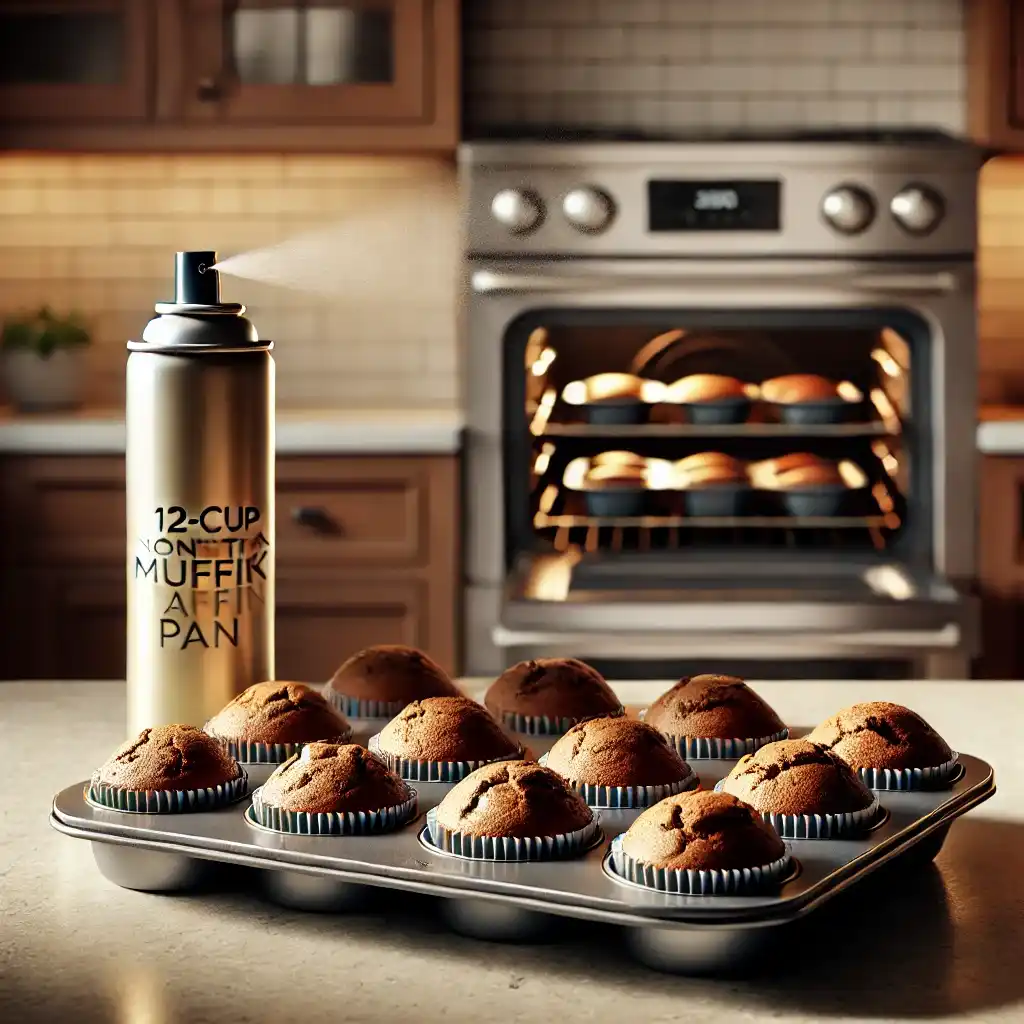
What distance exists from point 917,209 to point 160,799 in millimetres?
2402

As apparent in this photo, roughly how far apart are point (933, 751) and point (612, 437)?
7.35 ft

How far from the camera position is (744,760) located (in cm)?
85

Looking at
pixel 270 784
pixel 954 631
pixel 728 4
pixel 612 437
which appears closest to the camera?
pixel 270 784

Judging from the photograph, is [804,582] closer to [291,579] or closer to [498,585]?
[498,585]

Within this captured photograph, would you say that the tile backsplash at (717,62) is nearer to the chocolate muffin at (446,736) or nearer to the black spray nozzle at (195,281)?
the black spray nozzle at (195,281)

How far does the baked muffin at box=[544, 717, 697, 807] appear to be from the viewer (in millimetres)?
854

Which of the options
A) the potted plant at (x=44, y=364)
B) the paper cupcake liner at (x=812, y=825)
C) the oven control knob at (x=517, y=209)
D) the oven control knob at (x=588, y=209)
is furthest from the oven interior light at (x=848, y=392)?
the paper cupcake liner at (x=812, y=825)

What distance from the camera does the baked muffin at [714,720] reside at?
97 centimetres

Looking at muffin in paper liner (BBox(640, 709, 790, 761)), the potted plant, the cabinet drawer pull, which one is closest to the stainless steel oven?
the cabinet drawer pull

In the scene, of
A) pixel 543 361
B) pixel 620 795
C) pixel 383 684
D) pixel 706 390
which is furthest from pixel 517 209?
pixel 620 795

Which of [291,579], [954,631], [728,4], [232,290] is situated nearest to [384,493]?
[291,579]

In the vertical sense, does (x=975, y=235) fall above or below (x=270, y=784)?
above

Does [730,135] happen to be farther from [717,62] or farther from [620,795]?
[620,795]

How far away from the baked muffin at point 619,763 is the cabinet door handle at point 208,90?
2480mm
